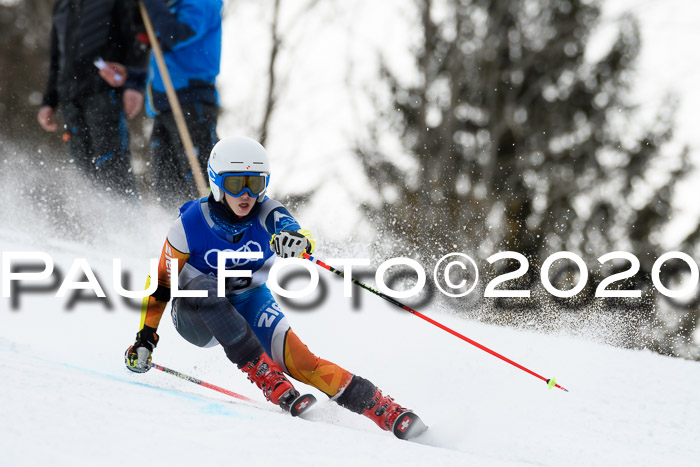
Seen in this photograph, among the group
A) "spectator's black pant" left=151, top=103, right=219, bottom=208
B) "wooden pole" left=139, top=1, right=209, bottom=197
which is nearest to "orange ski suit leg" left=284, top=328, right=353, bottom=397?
"wooden pole" left=139, top=1, right=209, bottom=197

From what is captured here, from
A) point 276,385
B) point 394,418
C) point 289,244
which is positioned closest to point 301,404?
point 276,385

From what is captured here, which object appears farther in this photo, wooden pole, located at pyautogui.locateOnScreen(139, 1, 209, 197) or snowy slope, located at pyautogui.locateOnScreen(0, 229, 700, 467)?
wooden pole, located at pyautogui.locateOnScreen(139, 1, 209, 197)

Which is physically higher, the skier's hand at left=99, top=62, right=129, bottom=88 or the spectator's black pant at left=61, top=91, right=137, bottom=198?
the skier's hand at left=99, top=62, right=129, bottom=88

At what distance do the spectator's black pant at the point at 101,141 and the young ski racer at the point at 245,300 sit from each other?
106 inches

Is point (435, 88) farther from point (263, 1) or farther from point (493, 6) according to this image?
point (263, 1)

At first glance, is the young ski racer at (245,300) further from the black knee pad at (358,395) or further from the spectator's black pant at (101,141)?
the spectator's black pant at (101,141)

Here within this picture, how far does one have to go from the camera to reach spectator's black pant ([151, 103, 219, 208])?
5734 mm

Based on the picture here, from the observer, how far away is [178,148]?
5770 millimetres

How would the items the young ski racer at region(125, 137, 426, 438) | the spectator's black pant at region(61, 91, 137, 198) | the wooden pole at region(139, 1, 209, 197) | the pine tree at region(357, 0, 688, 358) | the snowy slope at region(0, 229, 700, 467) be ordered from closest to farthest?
the snowy slope at region(0, 229, 700, 467) < the young ski racer at region(125, 137, 426, 438) < the wooden pole at region(139, 1, 209, 197) < the spectator's black pant at region(61, 91, 137, 198) < the pine tree at region(357, 0, 688, 358)

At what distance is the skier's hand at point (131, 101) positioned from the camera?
5.94 meters

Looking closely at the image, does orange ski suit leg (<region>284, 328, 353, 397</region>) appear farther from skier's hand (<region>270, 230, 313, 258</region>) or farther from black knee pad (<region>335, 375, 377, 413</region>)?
skier's hand (<region>270, 230, 313, 258</region>)

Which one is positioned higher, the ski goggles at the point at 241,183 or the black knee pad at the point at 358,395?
the ski goggles at the point at 241,183

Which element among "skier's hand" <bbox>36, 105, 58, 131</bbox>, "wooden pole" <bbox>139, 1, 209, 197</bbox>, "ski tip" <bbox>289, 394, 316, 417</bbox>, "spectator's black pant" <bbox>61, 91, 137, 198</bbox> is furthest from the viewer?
"skier's hand" <bbox>36, 105, 58, 131</bbox>

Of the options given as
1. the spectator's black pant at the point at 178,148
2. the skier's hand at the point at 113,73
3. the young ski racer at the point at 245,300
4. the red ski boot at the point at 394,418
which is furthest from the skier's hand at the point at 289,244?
the skier's hand at the point at 113,73
